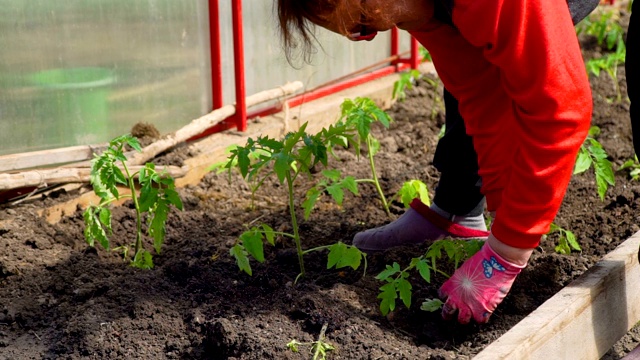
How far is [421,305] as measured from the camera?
271cm

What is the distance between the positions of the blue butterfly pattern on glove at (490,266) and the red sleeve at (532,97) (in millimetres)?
78

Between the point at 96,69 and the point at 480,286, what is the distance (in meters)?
2.08

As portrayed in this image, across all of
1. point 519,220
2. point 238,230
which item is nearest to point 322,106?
point 238,230

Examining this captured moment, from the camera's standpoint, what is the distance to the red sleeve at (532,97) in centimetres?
218

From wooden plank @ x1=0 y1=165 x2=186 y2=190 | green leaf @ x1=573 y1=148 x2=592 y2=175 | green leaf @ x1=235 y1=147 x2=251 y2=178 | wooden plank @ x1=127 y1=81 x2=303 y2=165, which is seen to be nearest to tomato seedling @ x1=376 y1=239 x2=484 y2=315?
green leaf @ x1=235 y1=147 x2=251 y2=178

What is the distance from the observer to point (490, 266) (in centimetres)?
249

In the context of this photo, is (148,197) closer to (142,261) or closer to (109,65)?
A: (142,261)

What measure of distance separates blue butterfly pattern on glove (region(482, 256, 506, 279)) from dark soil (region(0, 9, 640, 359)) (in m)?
0.20

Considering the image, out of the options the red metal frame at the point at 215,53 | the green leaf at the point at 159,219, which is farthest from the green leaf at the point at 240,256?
the red metal frame at the point at 215,53

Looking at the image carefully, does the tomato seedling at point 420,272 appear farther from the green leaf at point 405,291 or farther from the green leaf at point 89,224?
the green leaf at point 89,224

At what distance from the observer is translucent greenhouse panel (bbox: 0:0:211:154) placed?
3555mm

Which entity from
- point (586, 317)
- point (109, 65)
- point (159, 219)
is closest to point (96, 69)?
point (109, 65)

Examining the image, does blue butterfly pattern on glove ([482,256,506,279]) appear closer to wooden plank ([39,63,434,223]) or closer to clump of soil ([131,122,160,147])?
wooden plank ([39,63,434,223])

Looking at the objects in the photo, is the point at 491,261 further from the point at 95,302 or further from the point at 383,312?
the point at 95,302
